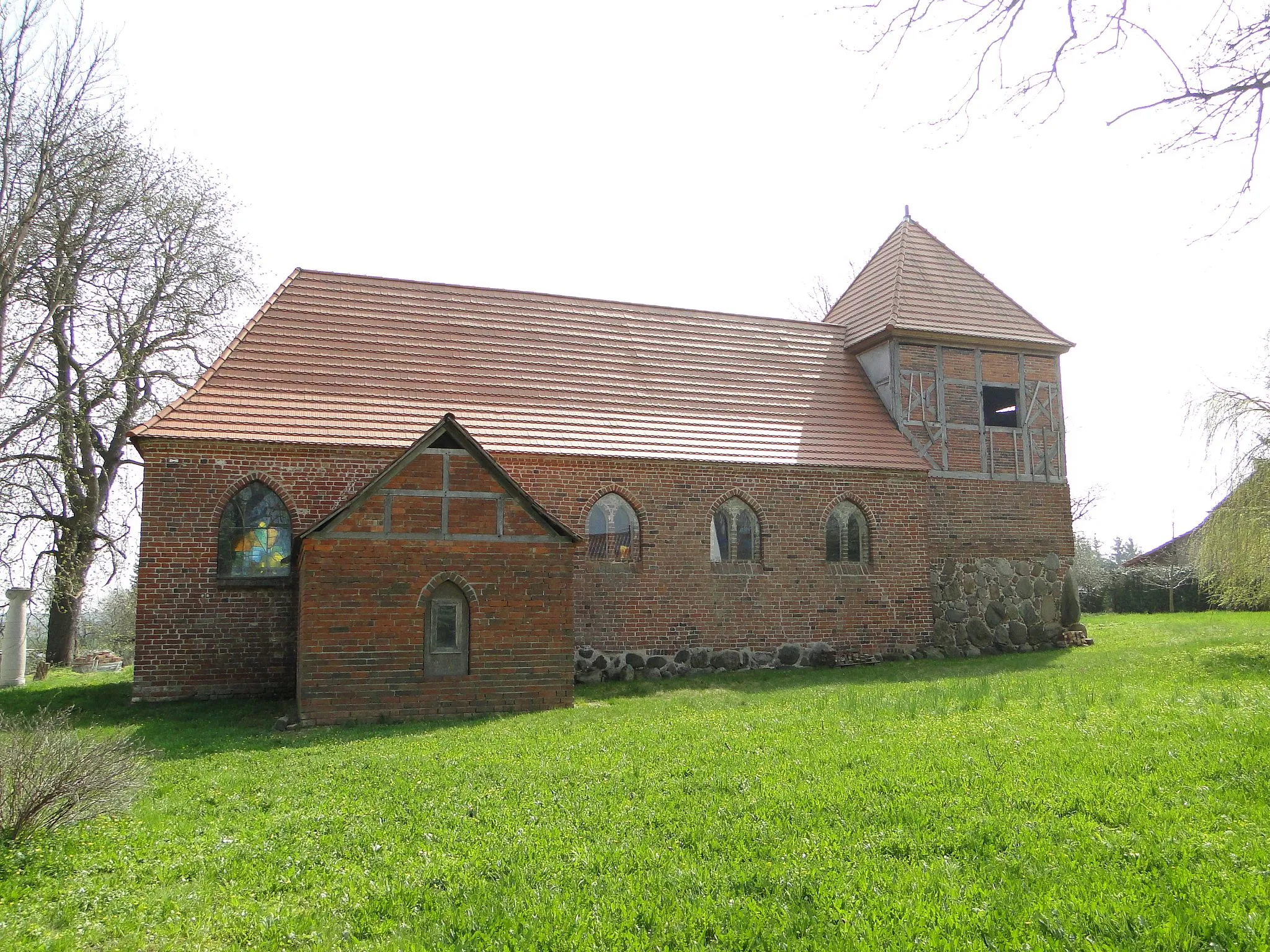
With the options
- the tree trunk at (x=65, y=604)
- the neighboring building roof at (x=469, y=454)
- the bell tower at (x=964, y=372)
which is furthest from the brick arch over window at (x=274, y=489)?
the bell tower at (x=964, y=372)

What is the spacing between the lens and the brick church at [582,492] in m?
11.9

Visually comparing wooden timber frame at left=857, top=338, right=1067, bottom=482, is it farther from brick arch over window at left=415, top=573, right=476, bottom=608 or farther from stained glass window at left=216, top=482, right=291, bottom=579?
stained glass window at left=216, top=482, right=291, bottom=579

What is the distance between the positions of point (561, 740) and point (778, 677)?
20.3 feet

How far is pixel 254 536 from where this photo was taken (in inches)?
549

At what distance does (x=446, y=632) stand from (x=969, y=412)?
11.8 metres

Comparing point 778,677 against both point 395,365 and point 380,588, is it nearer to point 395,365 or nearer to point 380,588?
point 380,588

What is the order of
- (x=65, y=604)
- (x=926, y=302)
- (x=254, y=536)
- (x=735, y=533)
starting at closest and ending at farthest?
1. (x=254, y=536)
2. (x=735, y=533)
3. (x=926, y=302)
4. (x=65, y=604)

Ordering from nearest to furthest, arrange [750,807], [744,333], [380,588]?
[750,807] < [380,588] < [744,333]

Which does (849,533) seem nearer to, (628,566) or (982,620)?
(982,620)

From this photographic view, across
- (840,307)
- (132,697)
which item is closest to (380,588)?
(132,697)

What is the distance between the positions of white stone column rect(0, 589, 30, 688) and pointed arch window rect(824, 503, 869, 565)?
50.6 feet

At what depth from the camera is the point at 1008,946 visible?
4152mm

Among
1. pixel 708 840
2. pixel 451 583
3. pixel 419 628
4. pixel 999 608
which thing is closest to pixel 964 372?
pixel 999 608

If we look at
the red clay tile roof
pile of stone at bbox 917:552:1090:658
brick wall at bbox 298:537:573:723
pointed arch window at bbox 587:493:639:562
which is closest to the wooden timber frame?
the red clay tile roof
